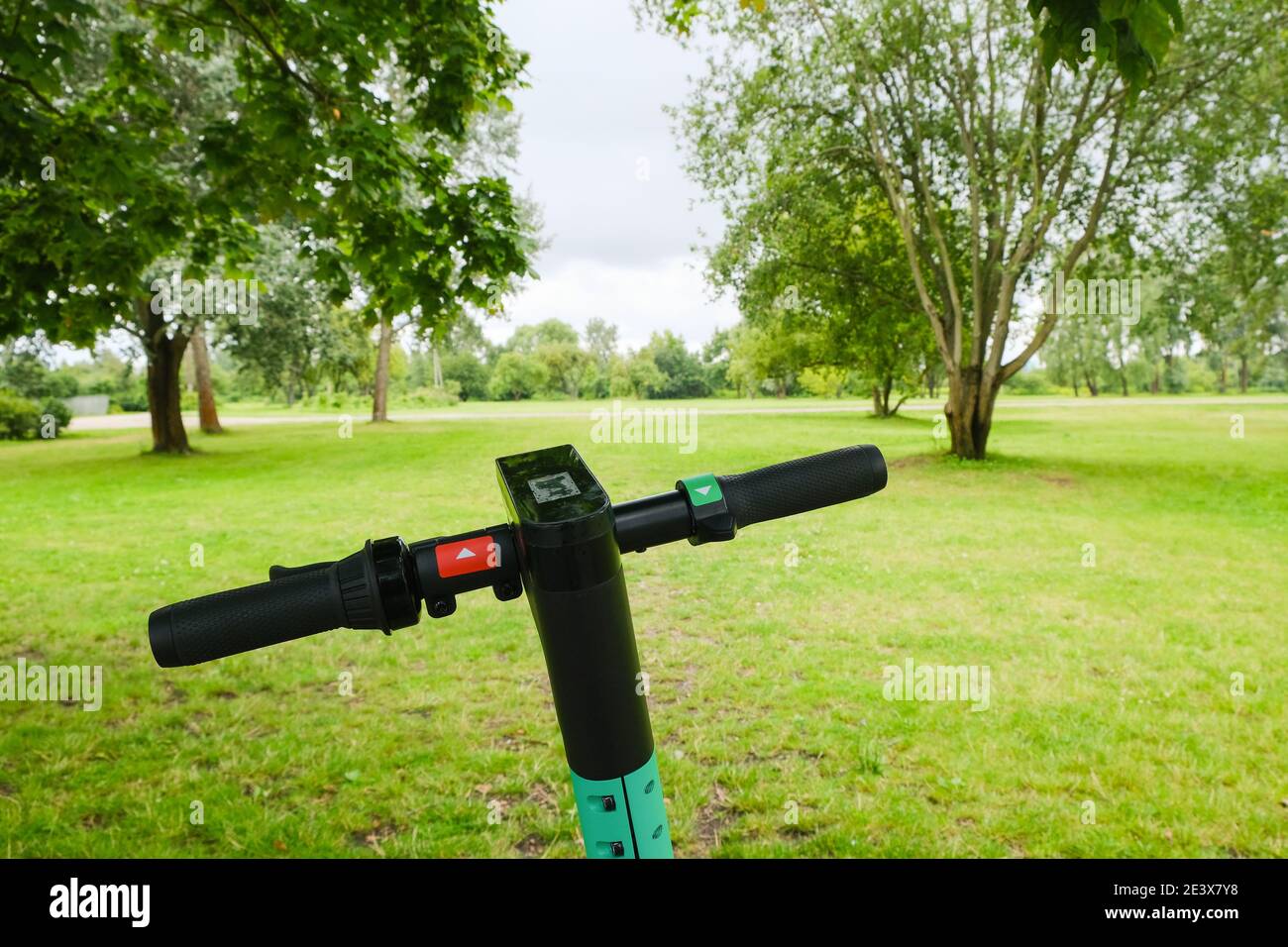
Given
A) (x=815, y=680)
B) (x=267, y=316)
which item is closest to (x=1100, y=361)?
(x=267, y=316)

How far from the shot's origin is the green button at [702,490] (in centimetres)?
108

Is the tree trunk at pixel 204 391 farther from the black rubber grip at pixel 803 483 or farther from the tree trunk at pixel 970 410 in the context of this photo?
the black rubber grip at pixel 803 483

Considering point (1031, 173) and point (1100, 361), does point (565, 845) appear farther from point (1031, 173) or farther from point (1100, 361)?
point (1100, 361)

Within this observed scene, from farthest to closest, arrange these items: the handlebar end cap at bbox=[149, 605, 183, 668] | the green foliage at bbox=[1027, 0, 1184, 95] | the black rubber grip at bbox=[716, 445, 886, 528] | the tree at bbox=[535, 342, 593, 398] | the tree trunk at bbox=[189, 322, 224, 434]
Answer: the tree at bbox=[535, 342, 593, 398] → the tree trunk at bbox=[189, 322, 224, 434] → the green foliage at bbox=[1027, 0, 1184, 95] → the black rubber grip at bbox=[716, 445, 886, 528] → the handlebar end cap at bbox=[149, 605, 183, 668]

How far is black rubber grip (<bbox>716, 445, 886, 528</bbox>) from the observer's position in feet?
3.74

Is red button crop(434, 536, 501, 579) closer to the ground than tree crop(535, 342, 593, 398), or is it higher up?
closer to the ground

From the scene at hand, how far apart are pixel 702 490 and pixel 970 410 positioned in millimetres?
18753

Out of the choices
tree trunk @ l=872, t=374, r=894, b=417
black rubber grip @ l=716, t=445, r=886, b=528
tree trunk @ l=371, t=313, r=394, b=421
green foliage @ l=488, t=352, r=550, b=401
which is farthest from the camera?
green foliage @ l=488, t=352, r=550, b=401

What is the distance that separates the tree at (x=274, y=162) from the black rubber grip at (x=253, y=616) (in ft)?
16.9

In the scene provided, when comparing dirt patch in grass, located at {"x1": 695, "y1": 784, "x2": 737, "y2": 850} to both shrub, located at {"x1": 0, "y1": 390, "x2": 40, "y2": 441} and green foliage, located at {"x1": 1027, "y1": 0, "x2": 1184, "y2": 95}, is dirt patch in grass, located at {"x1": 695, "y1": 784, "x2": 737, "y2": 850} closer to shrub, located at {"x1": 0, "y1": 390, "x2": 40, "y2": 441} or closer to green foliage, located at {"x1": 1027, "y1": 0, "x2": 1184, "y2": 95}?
green foliage, located at {"x1": 1027, "y1": 0, "x2": 1184, "y2": 95}

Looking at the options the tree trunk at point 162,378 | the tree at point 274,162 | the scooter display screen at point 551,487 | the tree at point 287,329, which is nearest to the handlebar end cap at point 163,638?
the scooter display screen at point 551,487

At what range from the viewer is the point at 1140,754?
14.3 feet

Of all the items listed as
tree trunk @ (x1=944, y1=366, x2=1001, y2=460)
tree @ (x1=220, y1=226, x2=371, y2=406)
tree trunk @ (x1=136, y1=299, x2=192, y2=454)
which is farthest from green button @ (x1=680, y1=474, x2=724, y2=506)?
tree trunk @ (x1=136, y1=299, x2=192, y2=454)

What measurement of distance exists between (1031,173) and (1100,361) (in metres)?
71.2
